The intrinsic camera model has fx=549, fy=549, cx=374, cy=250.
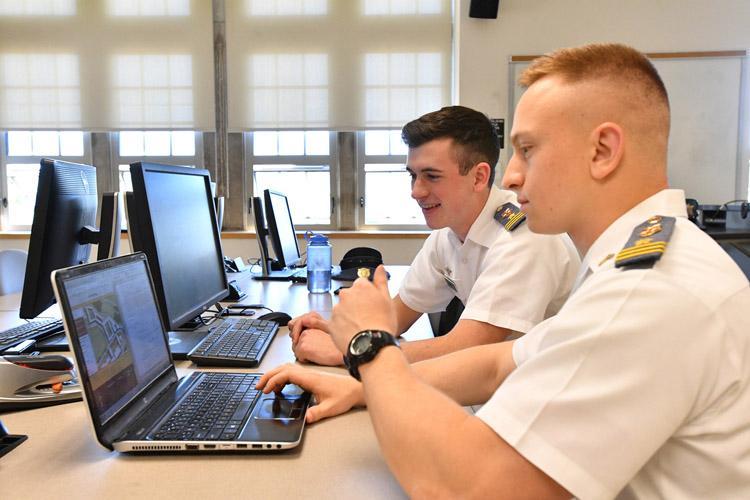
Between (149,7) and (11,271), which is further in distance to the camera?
(149,7)

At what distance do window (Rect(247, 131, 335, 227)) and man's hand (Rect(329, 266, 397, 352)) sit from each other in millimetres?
3913

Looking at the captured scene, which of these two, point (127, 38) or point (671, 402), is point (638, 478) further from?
point (127, 38)

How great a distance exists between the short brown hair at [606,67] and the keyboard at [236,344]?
0.86 meters

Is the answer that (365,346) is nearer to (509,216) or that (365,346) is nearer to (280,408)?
(280,408)

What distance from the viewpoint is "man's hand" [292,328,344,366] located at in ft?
4.16

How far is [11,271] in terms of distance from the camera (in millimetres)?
2486

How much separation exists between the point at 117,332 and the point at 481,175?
1.11 metres

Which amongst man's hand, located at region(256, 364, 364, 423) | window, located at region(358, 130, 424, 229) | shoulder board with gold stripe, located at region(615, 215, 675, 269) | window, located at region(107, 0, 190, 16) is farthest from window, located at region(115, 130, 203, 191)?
shoulder board with gold stripe, located at region(615, 215, 675, 269)

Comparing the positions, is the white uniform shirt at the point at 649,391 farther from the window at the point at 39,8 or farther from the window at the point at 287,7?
the window at the point at 39,8

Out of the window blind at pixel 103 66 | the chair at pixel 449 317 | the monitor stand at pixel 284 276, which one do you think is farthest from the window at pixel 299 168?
the chair at pixel 449 317

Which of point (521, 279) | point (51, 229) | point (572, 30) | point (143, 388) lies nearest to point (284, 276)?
point (51, 229)

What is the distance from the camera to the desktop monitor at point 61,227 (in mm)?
1271

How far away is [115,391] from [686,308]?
2.51 ft

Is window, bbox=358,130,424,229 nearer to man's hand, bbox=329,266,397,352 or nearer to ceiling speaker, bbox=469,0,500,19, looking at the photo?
ceiling speaker, bbox=469,0,500,19
